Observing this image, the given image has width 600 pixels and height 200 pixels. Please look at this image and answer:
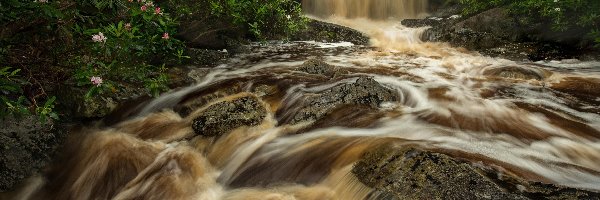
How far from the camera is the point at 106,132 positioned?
4.99 metres

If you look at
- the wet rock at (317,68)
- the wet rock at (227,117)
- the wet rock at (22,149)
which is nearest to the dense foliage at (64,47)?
the wet rock at (22,149)

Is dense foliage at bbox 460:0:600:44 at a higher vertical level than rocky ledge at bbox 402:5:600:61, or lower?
higher

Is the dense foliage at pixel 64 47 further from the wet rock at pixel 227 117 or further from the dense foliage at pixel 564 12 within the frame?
the dense foliage at pixel 564 12

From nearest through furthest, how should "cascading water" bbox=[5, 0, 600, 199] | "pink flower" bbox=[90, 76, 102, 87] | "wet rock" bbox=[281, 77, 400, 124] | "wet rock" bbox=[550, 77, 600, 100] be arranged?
"pink flower" bbox=[90, 76, 102, 87]
"cascading water" bbox=[5, 0, 600, 199]
"wet rock" bbox=[281, 77, 400, 124]
"wet rock" bbox=[550, 77, 600, 100]

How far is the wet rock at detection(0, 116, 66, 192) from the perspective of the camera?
3.91 m

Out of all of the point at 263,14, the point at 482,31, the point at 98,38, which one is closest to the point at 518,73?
the point at 482,31

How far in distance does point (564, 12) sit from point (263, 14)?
257 inches

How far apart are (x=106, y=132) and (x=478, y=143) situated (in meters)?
4.41

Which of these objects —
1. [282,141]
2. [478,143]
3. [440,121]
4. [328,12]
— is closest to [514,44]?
[440,121]

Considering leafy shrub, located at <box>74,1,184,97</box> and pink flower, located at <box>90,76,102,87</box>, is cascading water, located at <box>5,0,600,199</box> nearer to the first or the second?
leafy shrub, located at <box>74,1,184,97</box>

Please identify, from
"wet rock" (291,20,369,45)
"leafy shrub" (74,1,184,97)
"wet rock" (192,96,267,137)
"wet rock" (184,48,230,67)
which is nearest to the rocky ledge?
"wet rock" (291,20,369,45)

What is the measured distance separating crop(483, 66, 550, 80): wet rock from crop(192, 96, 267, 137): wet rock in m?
4.71

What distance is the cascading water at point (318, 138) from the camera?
150 inches

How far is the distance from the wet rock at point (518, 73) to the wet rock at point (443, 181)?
4.78m
